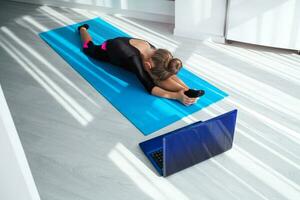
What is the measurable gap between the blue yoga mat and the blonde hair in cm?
19

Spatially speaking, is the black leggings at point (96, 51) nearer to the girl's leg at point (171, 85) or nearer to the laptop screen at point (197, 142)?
the girl's leg at point (171, 85)

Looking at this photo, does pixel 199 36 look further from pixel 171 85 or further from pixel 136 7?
pixel 171 85

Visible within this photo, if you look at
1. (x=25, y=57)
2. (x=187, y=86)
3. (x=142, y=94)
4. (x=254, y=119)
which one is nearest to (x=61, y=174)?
(x=142, y=94)

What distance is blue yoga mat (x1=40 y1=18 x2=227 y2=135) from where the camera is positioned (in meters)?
2.69

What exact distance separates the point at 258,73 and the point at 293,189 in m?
1.26

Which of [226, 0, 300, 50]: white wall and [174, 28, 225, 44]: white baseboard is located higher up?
[226, 0, 300, 50]: white wall

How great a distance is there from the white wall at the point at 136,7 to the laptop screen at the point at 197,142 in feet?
6.67

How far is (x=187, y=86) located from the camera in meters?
2.91

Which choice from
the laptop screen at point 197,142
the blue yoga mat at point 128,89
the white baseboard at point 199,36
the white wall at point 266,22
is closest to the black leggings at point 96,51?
the blue yoga mat at point 128,89

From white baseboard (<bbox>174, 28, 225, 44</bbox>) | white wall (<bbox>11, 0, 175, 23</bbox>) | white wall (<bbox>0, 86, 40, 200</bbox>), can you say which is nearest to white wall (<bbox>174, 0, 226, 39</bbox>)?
white baseboard (<bbox>174, 28, 225, 44</bbox>)

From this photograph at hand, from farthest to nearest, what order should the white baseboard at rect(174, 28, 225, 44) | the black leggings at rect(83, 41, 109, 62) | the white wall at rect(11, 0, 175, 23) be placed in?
the white wall at rect(11, 0, 175, 23) < the white baseboard at rect(174, 28, 225, 44) < the black leggings at rect(83, 41, 109, 62)

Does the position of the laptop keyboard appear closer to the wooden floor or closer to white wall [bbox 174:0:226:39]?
the wooden floor

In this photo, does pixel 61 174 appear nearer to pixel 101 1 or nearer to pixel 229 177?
pixel 229 177

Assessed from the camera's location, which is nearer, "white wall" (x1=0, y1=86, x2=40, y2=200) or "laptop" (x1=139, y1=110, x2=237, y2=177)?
"white wall" (x1=0, y1=86, x2=40, y2=200)
